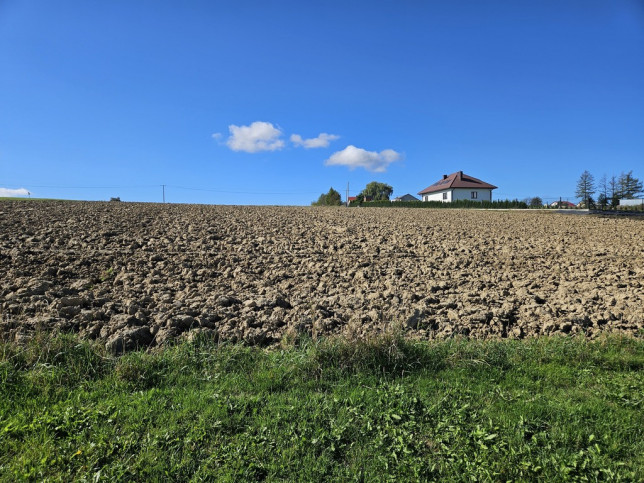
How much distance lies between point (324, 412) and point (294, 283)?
3.40 metres

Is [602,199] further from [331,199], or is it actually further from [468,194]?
[331,199]

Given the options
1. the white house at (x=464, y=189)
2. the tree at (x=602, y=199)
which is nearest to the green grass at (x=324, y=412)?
the white house at (x=464, y=189)

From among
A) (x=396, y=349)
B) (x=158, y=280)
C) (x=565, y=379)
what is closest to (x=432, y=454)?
(x=396, y=349)

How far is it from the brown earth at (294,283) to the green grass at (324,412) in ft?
1.68

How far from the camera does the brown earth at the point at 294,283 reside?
4840mm

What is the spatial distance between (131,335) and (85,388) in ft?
2.77

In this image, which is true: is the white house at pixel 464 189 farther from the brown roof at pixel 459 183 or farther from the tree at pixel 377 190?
the tree at pixel 377 190

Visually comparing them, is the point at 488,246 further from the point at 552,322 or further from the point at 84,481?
the point at 84,481

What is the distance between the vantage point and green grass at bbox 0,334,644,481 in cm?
273

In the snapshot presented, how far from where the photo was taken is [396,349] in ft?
13.1

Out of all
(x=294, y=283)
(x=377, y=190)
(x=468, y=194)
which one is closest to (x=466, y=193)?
(x=468, y=194)

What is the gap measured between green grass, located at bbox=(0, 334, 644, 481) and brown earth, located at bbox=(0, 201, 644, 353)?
0.51 m

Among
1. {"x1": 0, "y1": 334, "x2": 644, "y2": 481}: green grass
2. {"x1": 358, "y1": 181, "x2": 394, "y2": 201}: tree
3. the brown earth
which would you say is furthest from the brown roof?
{"x1": 0, "y1": 334, "x2": 644, "y2": 481}: green grass

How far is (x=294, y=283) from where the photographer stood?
653 cm
